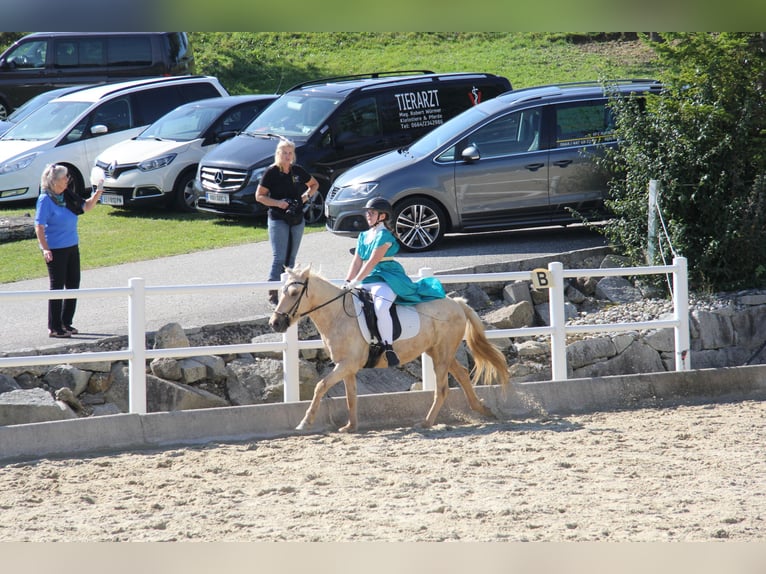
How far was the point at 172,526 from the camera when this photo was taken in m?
6.12

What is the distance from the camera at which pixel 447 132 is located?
14.3 metres

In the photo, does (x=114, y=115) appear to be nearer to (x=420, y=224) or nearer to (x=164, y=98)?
(x=164, y=98)

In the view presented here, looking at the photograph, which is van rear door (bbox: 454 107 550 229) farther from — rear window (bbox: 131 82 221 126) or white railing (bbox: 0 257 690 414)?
rear window (bbox: 131 82 221 126)

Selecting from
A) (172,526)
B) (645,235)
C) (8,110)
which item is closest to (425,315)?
(172,526)

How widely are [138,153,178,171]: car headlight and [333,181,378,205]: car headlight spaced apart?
448 centimetres

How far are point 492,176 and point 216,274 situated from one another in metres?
4.00

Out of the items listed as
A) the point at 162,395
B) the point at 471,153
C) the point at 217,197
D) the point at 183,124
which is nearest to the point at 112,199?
the point at 183,124

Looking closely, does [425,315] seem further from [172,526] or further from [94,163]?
[94,163]

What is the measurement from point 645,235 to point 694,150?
128cm

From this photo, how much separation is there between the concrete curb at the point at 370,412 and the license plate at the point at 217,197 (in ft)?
25.0

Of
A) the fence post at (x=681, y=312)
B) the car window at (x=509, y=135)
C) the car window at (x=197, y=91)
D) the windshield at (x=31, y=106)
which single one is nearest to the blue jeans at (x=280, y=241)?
the fence post at (x=681, y=312)

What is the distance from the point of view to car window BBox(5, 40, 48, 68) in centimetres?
2389

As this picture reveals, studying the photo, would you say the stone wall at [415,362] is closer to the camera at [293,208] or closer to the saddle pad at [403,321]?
the camera at [293,208]

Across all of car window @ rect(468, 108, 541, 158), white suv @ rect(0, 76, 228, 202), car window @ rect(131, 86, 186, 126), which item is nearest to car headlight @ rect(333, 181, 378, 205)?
car window @ rect(468, 108, 541, 158)
